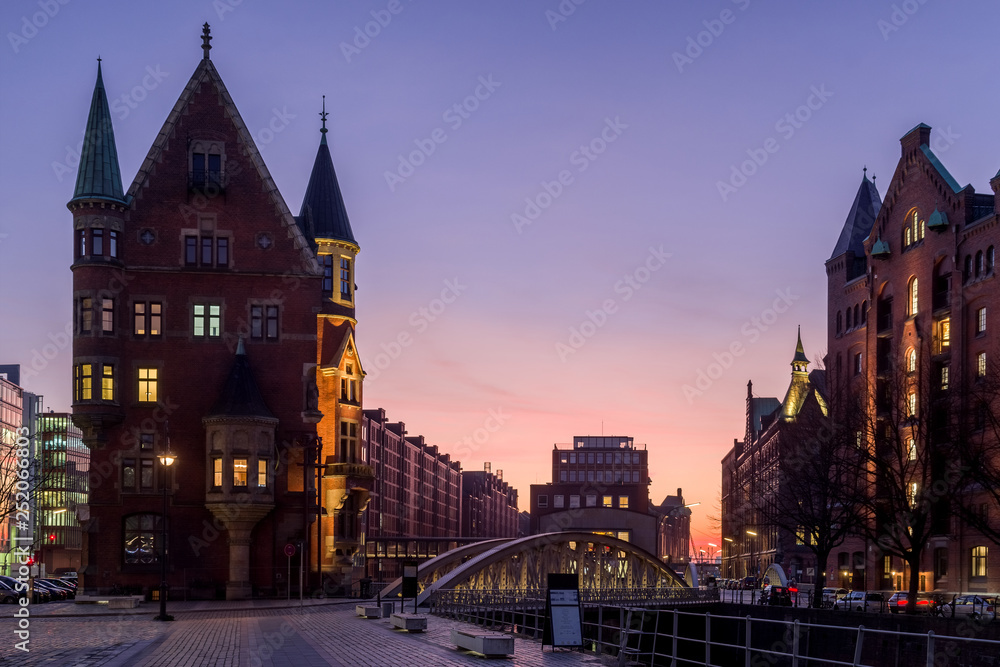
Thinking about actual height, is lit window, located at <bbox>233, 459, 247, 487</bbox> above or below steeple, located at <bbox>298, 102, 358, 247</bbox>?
below

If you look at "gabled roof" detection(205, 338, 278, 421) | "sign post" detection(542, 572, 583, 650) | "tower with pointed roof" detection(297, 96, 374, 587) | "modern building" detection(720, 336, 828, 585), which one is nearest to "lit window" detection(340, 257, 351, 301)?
"tower with pointed roof" detection(297, 96, 374, 587)

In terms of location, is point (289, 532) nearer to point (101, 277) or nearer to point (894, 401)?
point (101, 277)

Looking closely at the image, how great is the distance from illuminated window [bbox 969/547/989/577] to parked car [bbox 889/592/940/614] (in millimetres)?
3751

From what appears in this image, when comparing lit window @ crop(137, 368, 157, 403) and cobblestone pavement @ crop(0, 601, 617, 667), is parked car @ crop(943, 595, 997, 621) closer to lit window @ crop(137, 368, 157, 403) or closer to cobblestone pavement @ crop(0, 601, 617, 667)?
cobblestone pavement @ crop(0, 601, 617, 667)

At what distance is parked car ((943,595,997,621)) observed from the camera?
47.4 m

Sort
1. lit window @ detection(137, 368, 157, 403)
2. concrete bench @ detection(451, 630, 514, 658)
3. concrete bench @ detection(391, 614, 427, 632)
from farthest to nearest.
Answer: lit window @ detection(137, 368, 157, 403)
concrete bench @ detection(391, 614, 427, 632)
concrete bench @ detection(451, 630, 514, 658)

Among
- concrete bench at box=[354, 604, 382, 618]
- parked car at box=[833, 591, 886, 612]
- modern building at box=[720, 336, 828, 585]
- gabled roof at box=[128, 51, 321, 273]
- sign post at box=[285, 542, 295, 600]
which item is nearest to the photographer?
concrete bench at box=[354, 604, 382, 618]

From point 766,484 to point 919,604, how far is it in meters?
34.9

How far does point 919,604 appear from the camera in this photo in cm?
5928

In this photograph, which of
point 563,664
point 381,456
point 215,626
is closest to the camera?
point 563,664

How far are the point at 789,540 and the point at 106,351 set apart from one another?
79595 millimetres

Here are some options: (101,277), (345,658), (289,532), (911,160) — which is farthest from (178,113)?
(911,160)

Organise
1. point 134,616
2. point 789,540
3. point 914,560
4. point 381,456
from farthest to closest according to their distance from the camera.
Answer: point 381,456
point 789,540
point 914,560
point 134,616

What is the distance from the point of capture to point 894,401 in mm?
65688
